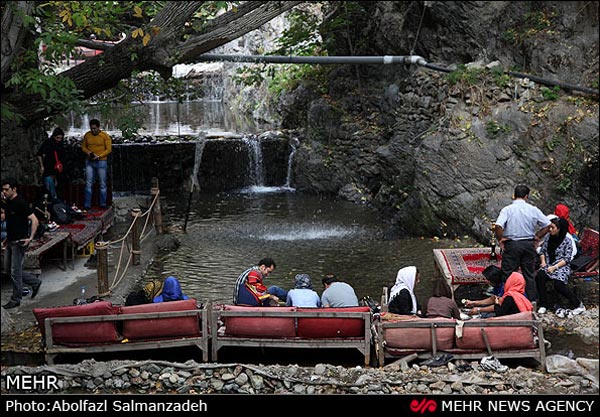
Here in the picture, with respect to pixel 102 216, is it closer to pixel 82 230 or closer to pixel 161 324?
pixel 82 230

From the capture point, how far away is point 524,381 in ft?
29.1

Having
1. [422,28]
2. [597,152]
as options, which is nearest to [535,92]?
[597,152]

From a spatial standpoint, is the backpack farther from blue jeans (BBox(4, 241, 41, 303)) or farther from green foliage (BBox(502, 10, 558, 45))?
green foliage (BBox(502, 10, 558, 45))

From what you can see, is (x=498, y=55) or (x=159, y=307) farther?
(x=498, y=55)

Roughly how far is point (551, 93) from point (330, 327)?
8.66 metres

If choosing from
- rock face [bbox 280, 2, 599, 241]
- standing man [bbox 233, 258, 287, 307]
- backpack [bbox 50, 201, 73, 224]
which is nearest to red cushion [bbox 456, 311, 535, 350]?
standing man [bbox 233, 258, 287, 307]

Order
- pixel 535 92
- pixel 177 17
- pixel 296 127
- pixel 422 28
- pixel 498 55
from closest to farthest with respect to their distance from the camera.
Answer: pixel 177 17, pixel 535 92, pixel 498 55, pixel 422 28, pixel 296 127

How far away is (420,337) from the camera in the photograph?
370 inches

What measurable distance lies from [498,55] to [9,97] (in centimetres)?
1013

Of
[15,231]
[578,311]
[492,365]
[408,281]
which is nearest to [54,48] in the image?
[15,231]

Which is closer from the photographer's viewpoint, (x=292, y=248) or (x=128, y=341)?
(x=128, y=341)

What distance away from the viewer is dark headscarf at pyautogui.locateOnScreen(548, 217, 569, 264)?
11.6 metres

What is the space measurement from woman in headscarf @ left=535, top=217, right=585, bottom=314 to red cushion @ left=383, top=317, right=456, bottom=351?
258cm
